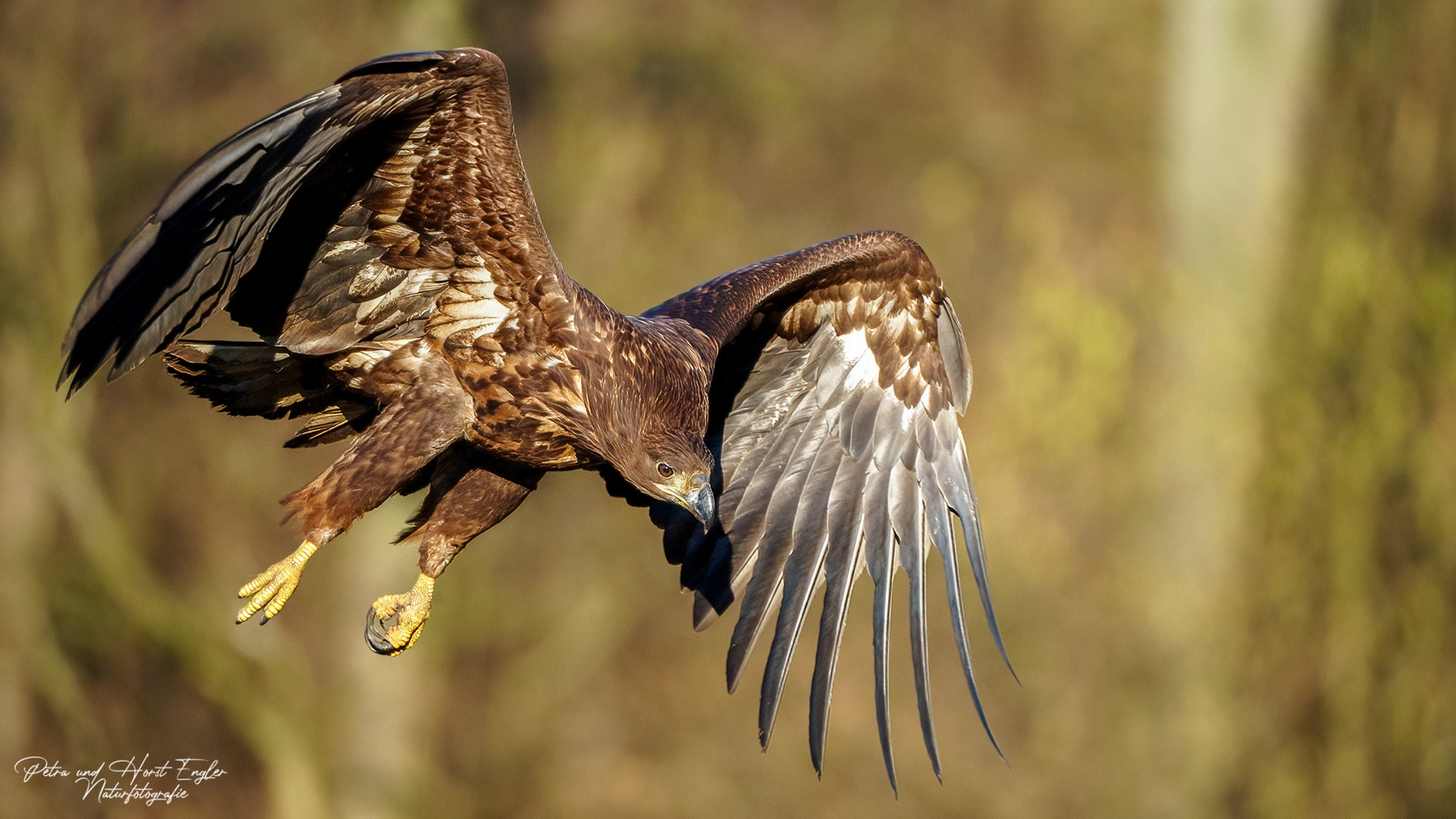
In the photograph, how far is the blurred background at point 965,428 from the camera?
1200 cm

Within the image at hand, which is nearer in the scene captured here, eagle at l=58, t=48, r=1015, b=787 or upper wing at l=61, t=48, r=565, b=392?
upper wing at l=61, t=48, r=565, b=392

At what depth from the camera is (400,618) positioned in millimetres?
5613

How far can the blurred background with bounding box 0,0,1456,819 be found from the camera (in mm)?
12000

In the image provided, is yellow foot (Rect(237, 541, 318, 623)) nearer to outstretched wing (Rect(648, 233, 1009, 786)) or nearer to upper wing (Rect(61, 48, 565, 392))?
upper wing (Rect(61, 48, 565, 392))

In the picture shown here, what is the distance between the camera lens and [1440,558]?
49.4 ft

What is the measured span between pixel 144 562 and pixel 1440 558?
1222cm

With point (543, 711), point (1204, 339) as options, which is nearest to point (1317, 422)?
point (1204, 339)

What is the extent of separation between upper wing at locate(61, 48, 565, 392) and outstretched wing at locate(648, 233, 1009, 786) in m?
1.03

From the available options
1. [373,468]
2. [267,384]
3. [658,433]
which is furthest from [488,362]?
[267,384]

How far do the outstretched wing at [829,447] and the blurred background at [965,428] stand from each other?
600 cm

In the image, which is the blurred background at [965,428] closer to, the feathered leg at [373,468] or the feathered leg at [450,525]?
the feathered leg at [450,525]

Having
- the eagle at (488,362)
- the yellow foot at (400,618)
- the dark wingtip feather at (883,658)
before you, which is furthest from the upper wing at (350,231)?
the dark wingtip feather at (883,658)

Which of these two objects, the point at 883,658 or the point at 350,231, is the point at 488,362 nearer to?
the point at 350,231

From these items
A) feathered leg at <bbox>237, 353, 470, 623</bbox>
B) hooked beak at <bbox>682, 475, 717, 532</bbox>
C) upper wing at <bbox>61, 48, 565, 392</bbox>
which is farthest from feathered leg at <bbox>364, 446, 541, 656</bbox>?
hooked beak at <bbox>682, 475, 717, 532</bbox>
